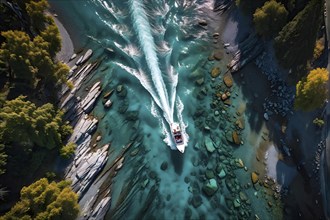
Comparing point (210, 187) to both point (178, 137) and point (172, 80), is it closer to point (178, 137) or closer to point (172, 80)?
point (178, 137)

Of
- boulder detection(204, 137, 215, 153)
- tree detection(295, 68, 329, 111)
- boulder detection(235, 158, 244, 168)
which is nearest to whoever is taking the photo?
tree detection(295, 68, 329, 111)

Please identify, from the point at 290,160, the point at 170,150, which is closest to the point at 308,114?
the point at 290,160

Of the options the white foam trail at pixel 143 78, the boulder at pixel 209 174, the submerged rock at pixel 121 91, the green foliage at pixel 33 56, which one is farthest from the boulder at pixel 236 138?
the green foliage at pixel 33 56

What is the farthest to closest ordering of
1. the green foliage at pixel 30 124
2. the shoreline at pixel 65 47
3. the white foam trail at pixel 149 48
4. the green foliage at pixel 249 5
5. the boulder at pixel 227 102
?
1. the shoreline at pixel 65 47
2. the green foliage at pixel 249 5
3. the boulder at pixel 227 102
4. the white foam trail at pixel 149 48
5. the green foliage at pixel 30 124

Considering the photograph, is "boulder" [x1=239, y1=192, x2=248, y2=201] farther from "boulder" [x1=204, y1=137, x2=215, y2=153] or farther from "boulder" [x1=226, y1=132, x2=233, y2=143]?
"boulder" [x1=226, y1=132, x2=233, y2=143]

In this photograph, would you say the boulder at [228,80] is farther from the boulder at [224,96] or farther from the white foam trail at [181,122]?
the white foam trail at [181,122]

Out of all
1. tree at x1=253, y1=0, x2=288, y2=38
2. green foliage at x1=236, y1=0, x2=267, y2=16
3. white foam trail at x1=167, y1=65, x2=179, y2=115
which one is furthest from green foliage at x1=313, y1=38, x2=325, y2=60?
white foam trail at x1=167, y1=65, x2=179, y2=115

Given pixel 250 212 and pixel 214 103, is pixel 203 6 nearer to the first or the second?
pixel 214 103
